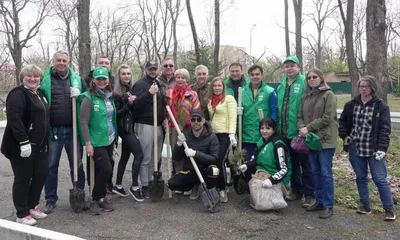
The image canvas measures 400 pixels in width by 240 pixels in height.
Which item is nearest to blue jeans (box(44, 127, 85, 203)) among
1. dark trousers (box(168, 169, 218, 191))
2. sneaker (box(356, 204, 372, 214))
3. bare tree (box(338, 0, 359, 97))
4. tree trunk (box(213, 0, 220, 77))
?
dark trousers (box(168, 169, 218, 191))

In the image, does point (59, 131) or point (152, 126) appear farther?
point (152, 126)

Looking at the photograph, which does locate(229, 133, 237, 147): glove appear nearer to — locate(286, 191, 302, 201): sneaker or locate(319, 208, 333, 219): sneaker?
locate(286, 191, 302, 201): sneaker

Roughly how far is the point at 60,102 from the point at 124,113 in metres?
0.86

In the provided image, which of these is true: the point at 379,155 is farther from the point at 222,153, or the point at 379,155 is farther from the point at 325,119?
the point at 222,153

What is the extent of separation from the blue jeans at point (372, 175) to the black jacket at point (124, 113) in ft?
9.86

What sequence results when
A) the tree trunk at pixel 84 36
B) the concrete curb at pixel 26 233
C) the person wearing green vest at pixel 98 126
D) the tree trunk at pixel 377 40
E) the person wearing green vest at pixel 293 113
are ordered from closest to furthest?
the concrete curb at pixel 26 233 → the person wearing green vest at pixel 98 126 → the person wearing green vest at pixel 293 113 → the tree trunk at pixel 377 40 → the tree trunk at pixel 84 36

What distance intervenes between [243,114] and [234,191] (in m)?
1.25

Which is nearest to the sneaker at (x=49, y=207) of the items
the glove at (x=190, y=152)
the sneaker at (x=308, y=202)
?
the glove at (x=190, y=152)

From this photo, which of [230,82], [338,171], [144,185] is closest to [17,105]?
[144,185]

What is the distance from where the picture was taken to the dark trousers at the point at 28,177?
4.06 metres

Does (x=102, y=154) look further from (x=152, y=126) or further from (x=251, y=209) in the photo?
(x=251, y=209)

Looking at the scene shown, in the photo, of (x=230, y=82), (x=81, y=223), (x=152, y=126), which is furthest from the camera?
(x=230, y=82)

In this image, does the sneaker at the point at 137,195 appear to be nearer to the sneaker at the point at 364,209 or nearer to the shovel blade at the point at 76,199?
the shovel blade at the point at 76,199

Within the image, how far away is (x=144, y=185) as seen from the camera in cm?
524
